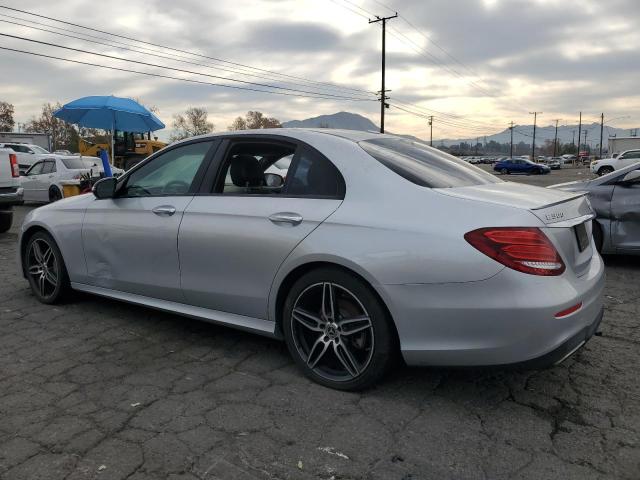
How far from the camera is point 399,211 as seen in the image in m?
2.78

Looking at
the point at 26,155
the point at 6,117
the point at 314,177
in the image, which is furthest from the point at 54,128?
the point at 314,177

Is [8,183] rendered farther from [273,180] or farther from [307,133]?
[307,133]

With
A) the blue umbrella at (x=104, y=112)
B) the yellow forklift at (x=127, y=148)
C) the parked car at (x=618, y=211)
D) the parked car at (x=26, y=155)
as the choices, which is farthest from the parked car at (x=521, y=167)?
the parked car at (x=618, y=211)

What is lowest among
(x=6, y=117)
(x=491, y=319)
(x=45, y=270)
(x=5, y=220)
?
(x=5, y=220)

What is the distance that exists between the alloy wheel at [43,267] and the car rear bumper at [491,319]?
3.34 meters

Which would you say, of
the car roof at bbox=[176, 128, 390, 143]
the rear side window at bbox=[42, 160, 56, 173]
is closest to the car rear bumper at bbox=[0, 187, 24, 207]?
the rear side window at bbox=[42, 160, 56, 173]

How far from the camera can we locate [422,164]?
324 centimetres

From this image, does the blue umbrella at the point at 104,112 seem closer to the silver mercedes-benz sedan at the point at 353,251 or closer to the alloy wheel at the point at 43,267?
the alloy wheel at the point at 43,267

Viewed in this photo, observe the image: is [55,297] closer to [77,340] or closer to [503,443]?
[77,340]

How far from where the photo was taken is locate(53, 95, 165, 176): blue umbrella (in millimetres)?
14289

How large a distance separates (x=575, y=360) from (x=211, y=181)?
2.64 m

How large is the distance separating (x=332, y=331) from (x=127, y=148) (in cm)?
2372

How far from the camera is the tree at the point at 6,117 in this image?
261 ft

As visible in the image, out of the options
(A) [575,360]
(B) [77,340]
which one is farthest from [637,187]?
(B) [77,340]
